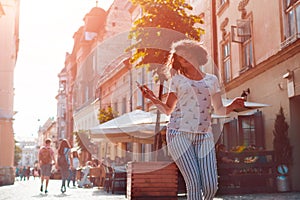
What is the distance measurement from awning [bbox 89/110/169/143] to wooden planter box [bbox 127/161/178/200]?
3.46 metres

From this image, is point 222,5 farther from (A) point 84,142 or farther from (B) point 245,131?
(A) point 84,142

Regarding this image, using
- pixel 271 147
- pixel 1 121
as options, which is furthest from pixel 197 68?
pixel 1 121

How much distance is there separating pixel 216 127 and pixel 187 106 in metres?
12.6

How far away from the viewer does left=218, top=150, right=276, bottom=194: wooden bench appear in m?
10.8

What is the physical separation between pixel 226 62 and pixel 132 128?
19.5ft

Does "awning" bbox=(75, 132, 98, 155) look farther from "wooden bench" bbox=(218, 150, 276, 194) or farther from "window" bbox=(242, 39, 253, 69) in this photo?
"wooden bench" bbox=(218, 150, 276, 194)

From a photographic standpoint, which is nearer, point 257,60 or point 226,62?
point 257,60

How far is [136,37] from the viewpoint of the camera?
1130 cm

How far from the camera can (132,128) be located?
12.9 meters

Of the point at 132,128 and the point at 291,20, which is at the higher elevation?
the point at 291,20

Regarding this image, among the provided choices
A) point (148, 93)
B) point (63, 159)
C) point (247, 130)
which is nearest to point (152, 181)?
point (148, 93)

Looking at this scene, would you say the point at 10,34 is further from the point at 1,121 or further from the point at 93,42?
the point at 93,42

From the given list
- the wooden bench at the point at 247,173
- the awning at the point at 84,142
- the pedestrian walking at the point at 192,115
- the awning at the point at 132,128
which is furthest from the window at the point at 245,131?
the awning at the point at 84,142

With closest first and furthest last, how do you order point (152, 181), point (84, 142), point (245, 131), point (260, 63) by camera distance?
1. point (152, 181)
2. point (260, 63)
3. point (245, 131)
4. point (84, 142)
